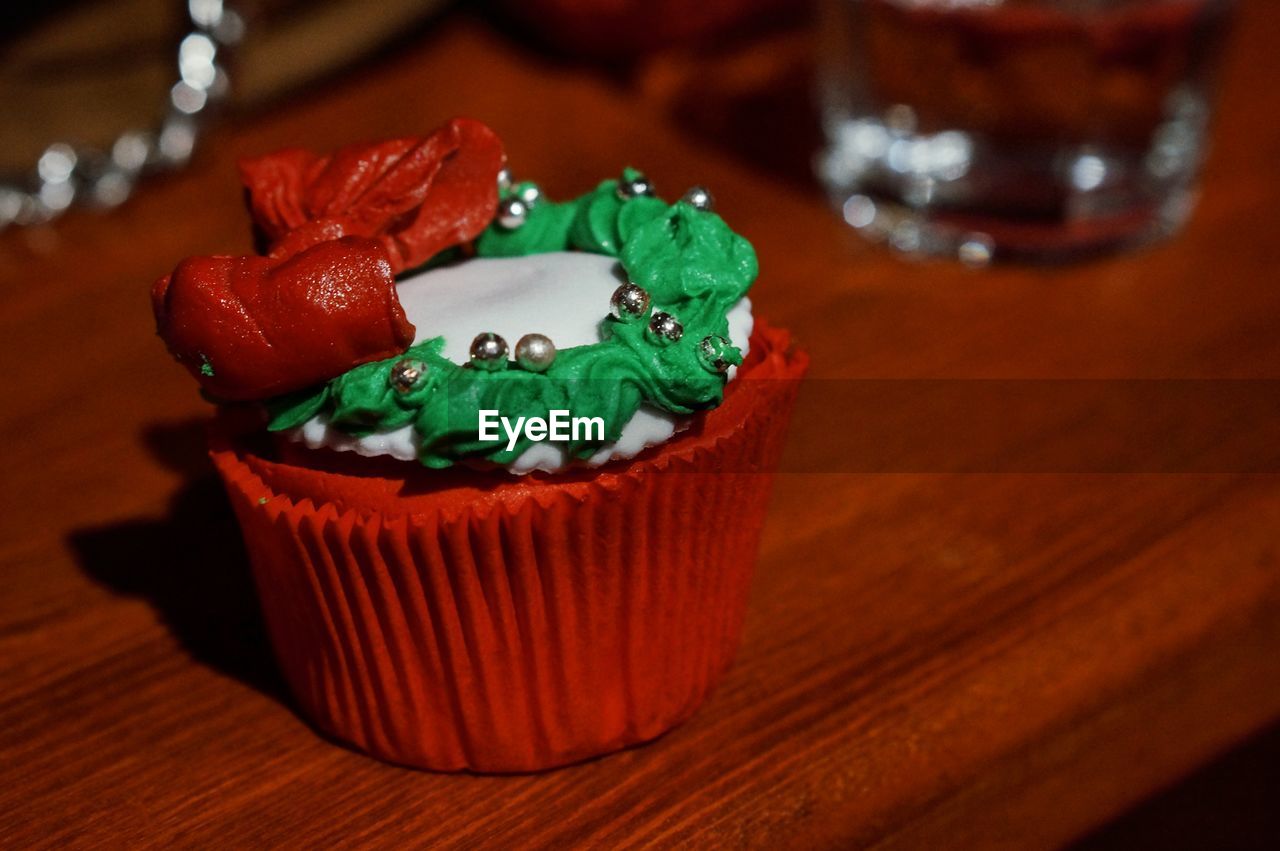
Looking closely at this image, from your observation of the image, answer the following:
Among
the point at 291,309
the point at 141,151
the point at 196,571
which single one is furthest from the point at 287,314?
the point at 141,151

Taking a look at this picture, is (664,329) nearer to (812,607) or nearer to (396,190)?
(396,190)

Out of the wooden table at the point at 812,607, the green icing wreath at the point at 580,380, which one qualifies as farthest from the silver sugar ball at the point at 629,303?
the wooden table at the point at 812,607

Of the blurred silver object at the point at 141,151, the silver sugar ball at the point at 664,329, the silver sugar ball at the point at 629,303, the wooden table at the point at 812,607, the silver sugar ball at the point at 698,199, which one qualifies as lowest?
the wooden table at the point at 812,607

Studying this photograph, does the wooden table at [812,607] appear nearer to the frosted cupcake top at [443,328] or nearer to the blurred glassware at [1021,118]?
the blurred glassware at [1021,118]

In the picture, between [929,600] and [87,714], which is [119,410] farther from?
[929,600]

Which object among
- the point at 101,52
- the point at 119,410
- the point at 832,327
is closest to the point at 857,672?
the point at 832,327

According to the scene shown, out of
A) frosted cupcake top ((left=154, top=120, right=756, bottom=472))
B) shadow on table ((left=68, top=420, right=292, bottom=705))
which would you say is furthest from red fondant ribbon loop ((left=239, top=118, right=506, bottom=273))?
shadow on table ((left=68, top=420, right=292, bottom=705))
